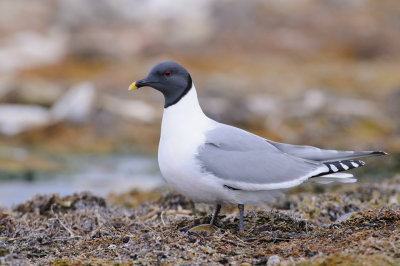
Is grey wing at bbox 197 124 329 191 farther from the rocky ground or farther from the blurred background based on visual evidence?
the blurred background

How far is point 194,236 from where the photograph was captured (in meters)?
4.62

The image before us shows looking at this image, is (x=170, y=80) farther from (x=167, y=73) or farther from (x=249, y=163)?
(x=249, y=163)

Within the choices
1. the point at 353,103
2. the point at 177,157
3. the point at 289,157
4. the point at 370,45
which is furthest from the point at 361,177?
the point at 370,45

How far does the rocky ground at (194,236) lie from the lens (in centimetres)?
406

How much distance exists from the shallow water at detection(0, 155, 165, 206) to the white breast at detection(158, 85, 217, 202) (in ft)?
15.2

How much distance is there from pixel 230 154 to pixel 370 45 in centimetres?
2965

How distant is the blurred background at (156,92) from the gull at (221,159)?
5.15 m

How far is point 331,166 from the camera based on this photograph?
490 centimetres

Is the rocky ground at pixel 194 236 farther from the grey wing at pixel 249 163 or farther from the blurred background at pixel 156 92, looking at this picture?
the blurred background at pixel 156 92

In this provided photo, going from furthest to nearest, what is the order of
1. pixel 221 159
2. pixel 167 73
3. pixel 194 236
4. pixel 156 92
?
pixel 156 92 < pixel 167 73 < pixel 221 159 < pixel 194 236

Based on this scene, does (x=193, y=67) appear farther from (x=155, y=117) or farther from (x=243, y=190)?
(x=243, y=190)

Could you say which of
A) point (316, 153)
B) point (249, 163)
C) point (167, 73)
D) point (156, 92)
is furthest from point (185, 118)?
point (156, 92)

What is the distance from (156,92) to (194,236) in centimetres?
1551

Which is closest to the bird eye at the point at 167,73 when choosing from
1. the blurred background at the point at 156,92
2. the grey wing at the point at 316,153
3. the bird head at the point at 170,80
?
the bird head at the point at 170,80
